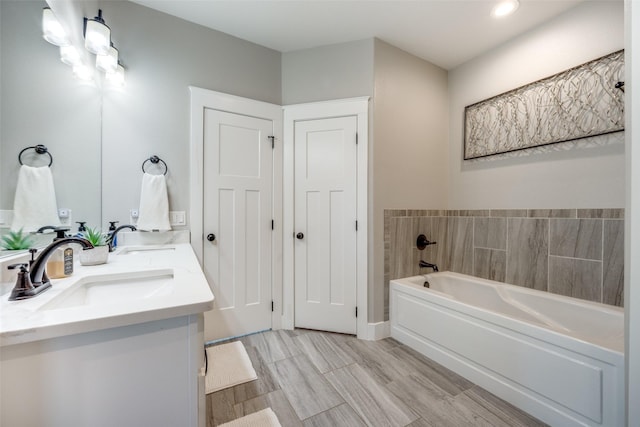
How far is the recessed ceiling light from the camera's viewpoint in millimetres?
1869

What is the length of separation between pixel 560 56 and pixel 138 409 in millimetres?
3194

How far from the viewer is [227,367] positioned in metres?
1.84

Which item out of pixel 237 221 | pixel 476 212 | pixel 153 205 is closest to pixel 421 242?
pixel 476 212

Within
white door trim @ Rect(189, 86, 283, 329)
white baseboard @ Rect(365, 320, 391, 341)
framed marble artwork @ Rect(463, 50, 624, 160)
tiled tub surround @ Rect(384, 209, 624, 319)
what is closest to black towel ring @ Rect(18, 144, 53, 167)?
white door trim @ Rect(189, 86, 283, 329)

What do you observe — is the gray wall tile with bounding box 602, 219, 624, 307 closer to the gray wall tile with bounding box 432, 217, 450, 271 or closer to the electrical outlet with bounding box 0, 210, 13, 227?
the gray wall tile with bounding box 432, 217, 450, 271

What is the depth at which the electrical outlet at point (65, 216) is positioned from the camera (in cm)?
125

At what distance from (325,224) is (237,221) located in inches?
31.4

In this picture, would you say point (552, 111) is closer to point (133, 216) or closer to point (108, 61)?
point (108, 61)

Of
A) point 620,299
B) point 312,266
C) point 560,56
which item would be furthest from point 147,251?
point 560,56

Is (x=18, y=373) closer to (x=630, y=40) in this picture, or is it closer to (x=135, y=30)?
(x=630, y=40)

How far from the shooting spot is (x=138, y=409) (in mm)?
724

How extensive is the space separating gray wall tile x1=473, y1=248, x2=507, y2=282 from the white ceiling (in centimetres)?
193

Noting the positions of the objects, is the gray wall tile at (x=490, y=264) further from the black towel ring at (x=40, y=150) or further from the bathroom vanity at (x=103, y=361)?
the black towel ring at (x=40, y=150)

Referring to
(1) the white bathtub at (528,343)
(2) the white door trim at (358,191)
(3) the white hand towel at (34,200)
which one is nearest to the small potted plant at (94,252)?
(3) the white hand towel at (34,200)
